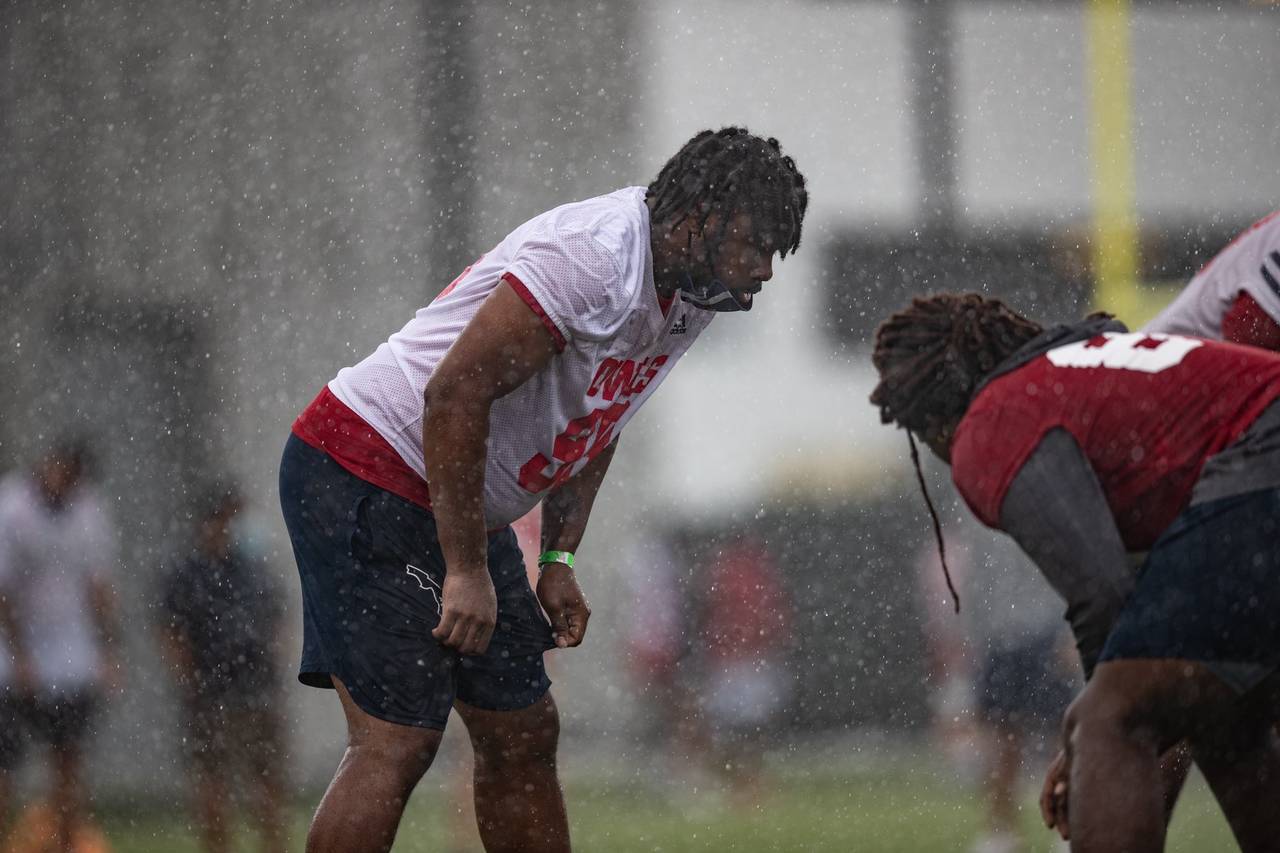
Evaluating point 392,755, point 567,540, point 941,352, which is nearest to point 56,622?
point 567,540

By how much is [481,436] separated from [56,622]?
11.5 feet

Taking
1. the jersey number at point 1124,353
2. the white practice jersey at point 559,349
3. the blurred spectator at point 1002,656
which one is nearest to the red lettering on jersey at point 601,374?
the white practice jersey at point 559,349

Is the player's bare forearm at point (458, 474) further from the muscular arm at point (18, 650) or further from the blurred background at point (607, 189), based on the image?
the blurred background at point (607, 189)

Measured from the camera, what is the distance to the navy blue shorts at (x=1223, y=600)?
1898 millimetres

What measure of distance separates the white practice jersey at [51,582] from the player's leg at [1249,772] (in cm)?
396

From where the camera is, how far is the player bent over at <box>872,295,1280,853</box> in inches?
74.9

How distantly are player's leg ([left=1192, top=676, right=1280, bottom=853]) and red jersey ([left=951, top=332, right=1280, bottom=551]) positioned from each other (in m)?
0.36

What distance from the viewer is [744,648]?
9.48 metres

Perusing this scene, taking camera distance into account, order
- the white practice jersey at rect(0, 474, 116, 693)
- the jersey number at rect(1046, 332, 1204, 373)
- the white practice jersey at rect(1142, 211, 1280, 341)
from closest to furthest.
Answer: the jersey number at rect(1046, 332, 1204, 373) → the white practice jersey at rect(1142, 211, 1280, 341) → the white practice jersey at rect(0, 474, 116, 693)

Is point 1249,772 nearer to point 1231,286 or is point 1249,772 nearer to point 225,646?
point 1231,286

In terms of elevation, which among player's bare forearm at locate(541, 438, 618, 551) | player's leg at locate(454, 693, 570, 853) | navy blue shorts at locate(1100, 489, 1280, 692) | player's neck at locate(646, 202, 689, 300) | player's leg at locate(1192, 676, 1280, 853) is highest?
player's neck at locate(646, 202, 689, 300)

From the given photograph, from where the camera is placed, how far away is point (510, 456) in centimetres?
249

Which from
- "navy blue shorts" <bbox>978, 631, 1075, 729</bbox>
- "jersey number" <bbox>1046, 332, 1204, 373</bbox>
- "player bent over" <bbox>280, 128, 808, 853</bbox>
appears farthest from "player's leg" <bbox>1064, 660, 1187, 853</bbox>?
Answer: "navy blue shorts" <bbox>978, 631, 1075, 729</bbox>

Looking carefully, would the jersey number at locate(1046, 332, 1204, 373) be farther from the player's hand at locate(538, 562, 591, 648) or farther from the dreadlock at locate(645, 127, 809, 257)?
the player's hand at locate(538, 562, 591, 648)
